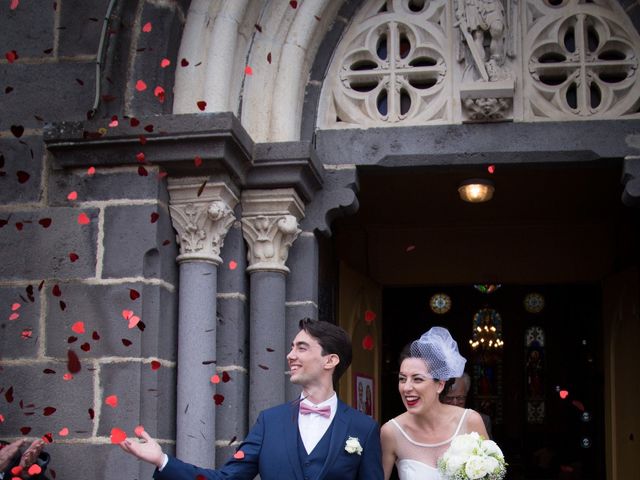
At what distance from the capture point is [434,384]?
4.87 meters

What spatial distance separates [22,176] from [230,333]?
4.36ft

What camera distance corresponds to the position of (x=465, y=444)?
4555mm

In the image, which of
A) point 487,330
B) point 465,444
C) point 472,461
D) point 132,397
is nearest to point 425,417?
point 465,444

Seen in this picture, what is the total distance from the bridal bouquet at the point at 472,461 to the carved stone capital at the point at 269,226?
1.85 metres

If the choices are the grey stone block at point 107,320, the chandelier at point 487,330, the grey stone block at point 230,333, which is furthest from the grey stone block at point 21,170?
the chandelier at point 487,330

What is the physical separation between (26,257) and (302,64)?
1854 mm

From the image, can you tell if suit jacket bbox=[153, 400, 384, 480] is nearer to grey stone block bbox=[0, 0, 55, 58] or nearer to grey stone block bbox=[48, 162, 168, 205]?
grey stone block bbox=[48, 162, 168, 205]

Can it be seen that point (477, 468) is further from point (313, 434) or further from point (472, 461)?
point (313, 434)

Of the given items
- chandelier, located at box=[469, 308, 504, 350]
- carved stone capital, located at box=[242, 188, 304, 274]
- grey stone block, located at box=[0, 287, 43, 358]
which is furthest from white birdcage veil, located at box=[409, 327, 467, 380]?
chandelier, located at box=[469, 308, 504, 350]

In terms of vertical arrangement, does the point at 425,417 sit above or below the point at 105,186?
below

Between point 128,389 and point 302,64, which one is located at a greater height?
point 302,64

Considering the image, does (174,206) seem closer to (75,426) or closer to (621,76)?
(75,426)

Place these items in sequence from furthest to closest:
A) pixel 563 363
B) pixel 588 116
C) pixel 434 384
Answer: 1. pixel 563 363
2. pixel 588 116
3. pixel 434 384

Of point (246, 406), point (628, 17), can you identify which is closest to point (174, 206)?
point (246, 406)
